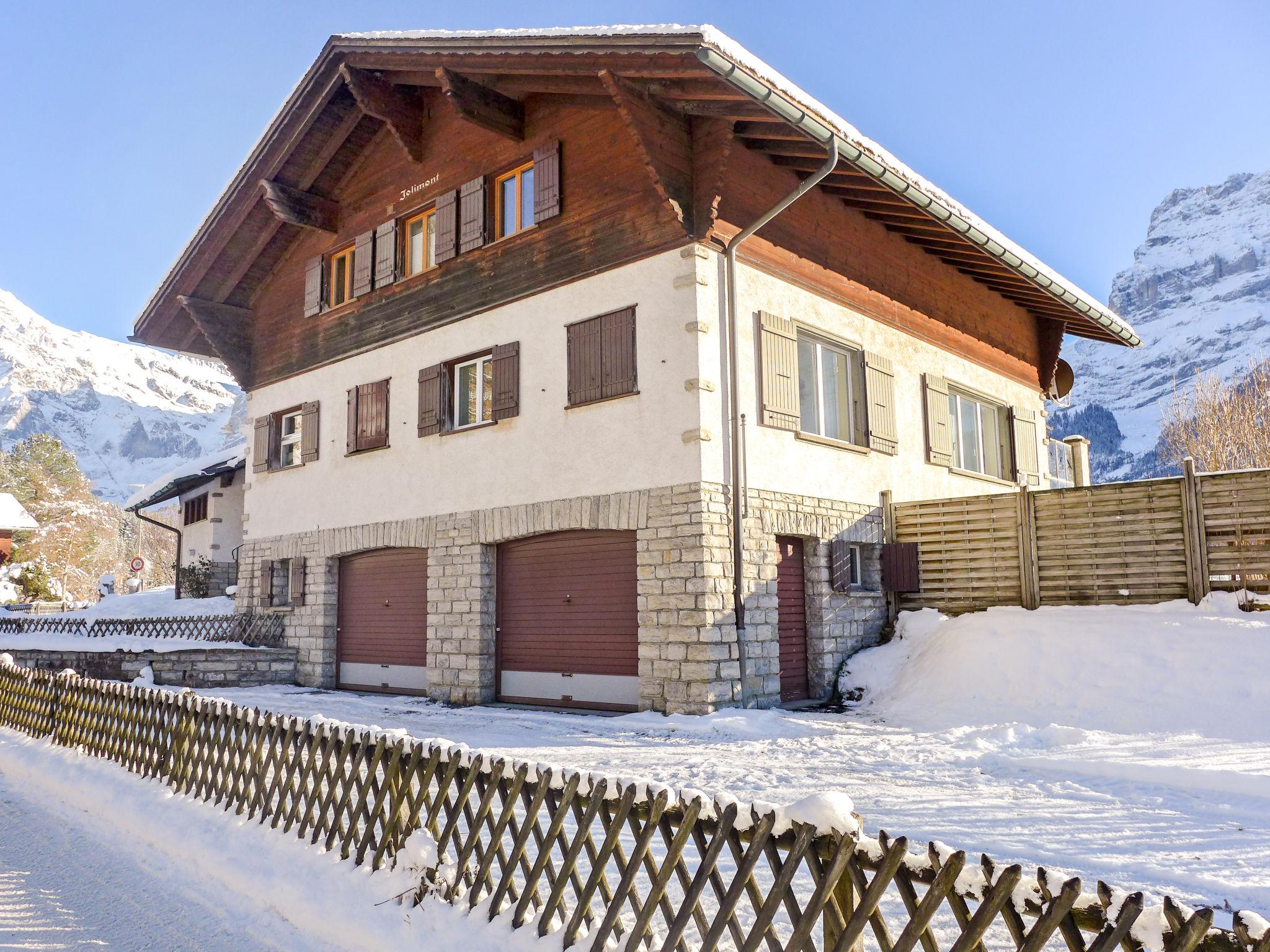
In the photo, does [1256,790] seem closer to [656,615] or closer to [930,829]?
[930,829]

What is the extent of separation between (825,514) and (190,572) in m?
21.3

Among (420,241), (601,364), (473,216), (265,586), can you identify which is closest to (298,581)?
(265,586)

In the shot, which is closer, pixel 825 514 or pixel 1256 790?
pixel 1256 790

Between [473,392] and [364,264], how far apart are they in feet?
11.9

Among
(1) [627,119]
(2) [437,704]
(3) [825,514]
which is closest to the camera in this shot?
(1) [627,119]

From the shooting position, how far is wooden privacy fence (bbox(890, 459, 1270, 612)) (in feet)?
33.8

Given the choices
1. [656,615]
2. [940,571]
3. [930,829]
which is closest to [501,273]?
[656,615]

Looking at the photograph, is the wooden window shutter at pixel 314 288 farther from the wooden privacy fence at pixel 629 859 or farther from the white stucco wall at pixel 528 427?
the wooden privacy fence at pixel 629 859

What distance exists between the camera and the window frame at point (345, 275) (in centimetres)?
1620

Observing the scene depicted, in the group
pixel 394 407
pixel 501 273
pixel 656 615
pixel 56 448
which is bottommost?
pixel 656 615

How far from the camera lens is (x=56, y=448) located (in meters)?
61.8

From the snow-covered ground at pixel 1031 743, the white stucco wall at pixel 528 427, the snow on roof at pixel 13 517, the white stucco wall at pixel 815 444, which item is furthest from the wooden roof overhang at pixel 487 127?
the snow on roof at pixel 13 517

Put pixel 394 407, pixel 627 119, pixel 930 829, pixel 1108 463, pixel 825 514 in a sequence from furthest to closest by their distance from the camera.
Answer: pixel 1108 463, pixel 394 407, pixel 825 514, pixel 627 119, pixel 930 829

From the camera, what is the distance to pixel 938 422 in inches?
575
